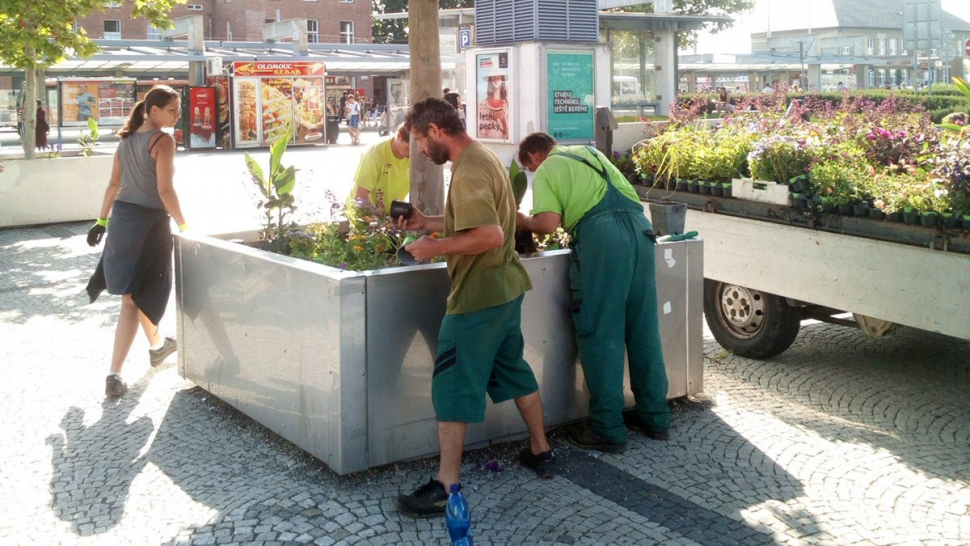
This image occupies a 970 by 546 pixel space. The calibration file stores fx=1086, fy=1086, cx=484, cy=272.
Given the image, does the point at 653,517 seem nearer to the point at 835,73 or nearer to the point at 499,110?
the point at 499,110

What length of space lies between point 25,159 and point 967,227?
12.0m

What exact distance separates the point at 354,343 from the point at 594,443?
54.5 inches

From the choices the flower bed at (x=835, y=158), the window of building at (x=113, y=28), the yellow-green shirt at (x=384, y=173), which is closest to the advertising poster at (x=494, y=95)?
the flower bed at (x=835, y=158)

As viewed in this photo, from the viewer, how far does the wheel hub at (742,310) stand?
7172 millimetres

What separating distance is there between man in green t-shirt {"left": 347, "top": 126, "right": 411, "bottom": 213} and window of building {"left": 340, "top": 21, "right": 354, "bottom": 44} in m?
62.3

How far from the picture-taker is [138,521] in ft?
14.9

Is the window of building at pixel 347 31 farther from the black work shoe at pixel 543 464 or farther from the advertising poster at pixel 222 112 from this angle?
the black work shoe at pixel 543 464

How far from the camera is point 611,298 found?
5.32 meters

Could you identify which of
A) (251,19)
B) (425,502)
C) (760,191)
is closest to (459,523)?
(425,502)

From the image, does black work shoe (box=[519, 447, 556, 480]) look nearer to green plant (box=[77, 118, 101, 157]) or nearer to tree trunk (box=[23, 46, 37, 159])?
green plant (box=[77, 118, 101, 157])

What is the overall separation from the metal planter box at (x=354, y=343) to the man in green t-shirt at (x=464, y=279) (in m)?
0.30

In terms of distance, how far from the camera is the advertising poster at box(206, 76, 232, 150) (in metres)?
30.9

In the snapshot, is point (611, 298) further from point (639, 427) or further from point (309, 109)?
point (309, 109)

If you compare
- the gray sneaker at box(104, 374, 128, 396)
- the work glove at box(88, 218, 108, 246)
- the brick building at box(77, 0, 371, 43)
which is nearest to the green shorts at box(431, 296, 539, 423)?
the gray sneaker at box(104, 374, 128, 396)
